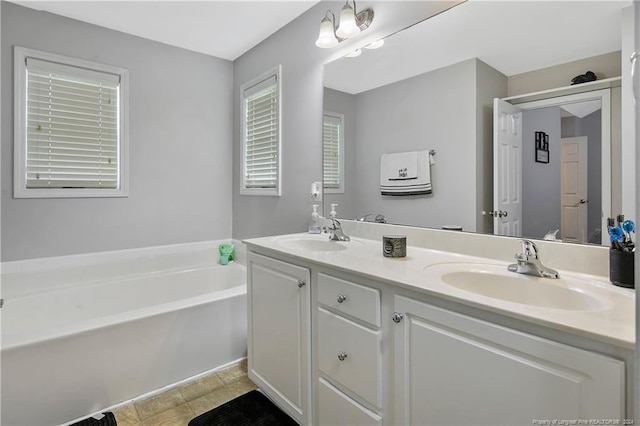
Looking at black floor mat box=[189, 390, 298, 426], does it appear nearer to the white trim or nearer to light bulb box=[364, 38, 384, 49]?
the white trim

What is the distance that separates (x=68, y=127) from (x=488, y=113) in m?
2.82

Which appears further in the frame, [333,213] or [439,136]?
[333,213]

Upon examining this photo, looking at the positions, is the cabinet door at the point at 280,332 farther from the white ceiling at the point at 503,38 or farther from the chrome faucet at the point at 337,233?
the white ceiling at the point at 503,38

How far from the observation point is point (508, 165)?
55.1 inches

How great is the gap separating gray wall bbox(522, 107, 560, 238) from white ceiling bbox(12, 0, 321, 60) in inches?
65.6

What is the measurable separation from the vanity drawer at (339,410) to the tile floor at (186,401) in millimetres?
754

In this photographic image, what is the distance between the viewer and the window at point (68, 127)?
2.23 metres

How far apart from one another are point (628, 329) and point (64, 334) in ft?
7.19

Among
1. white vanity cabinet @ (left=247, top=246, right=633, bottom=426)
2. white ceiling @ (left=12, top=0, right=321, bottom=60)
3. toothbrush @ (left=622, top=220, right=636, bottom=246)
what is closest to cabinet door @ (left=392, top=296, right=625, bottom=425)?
white vanity cabinet @ (left=247, top=246, right=633, bottom=426)

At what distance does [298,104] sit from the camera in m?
2.41

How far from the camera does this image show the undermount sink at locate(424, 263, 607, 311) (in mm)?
992

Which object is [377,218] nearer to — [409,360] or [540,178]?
[540,178]

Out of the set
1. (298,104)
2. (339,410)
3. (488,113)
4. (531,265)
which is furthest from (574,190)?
(298,104)

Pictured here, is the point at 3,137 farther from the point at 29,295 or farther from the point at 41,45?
the point at 29,295
